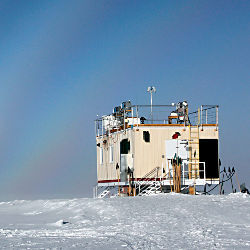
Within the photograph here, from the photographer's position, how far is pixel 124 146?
33.0 meters

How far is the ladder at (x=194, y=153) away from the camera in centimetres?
3180

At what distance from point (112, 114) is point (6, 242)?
2303cm

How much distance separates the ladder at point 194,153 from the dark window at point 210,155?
613 millimetres

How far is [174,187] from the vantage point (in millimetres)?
29047

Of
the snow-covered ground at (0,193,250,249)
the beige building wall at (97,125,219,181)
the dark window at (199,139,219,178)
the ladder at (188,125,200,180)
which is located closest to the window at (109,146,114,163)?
the beige building wall at (97,125,219,181)

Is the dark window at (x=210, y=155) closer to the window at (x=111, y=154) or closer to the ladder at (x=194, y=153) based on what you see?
the ladder at (x=194, y=153)

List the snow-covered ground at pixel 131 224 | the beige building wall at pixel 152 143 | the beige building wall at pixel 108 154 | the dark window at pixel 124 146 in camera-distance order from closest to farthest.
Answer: the snow-covered ground at pixel 131 224, the beige building wall at pixel 152 143, the dark window at pixel 124 146, the beige building wall at pixel 108 154

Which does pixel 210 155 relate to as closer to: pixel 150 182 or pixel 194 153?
pixel 194 153

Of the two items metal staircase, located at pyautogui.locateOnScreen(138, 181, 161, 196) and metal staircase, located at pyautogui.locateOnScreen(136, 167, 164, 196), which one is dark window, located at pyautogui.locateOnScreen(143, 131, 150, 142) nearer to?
metal staircase, located at pyautogui.locateOnScreen(136, 167, 164, 196)

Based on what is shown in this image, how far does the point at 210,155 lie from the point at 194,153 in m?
1.31

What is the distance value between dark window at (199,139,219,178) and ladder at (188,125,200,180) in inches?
24.1

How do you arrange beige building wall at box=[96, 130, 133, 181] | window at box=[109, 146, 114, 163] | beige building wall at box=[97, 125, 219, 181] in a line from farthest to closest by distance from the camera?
window at box=[109, 146, 114, 163]
beige building wall at box=[96, 130, 133, 181]
beige building wall at box=[97, 125, 219, 181]

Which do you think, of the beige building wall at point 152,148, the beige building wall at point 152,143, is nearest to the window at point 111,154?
the beige building wall at point 152,143

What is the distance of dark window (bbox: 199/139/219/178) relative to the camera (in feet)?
107
